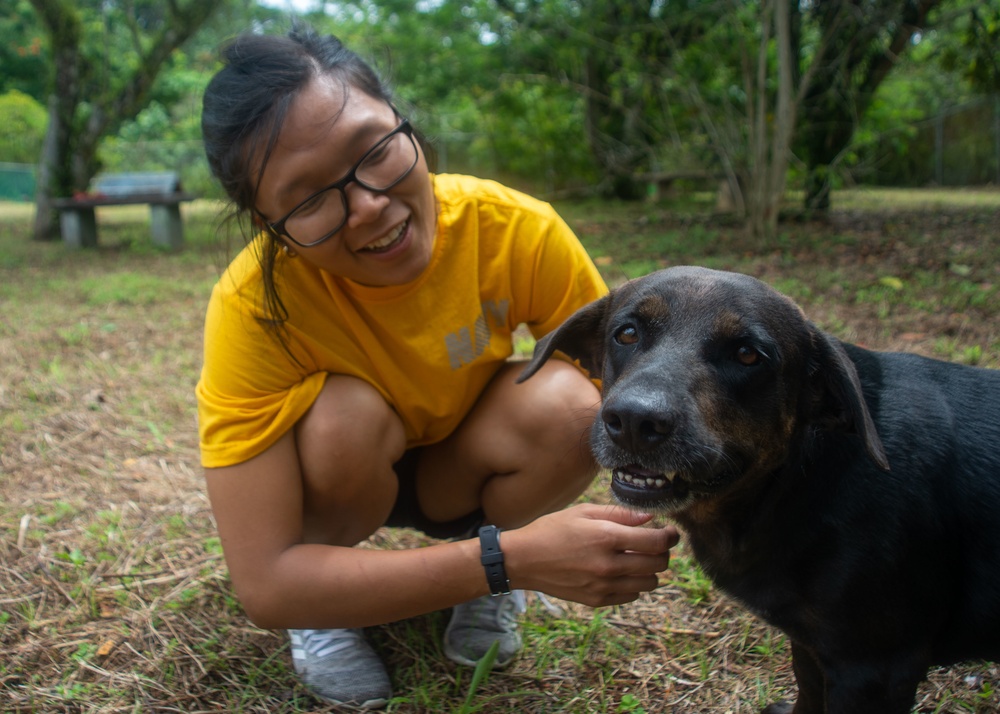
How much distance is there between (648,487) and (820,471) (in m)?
0.44

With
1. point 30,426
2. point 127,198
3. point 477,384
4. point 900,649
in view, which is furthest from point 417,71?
point 900,649

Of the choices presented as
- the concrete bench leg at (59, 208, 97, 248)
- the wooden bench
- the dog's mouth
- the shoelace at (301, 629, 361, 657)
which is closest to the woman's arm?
the dog's mouth

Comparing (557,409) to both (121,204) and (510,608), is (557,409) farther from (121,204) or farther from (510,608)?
(121,204)

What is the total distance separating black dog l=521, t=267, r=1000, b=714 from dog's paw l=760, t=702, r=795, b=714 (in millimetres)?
341

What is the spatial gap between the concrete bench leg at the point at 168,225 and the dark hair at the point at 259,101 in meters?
10.3

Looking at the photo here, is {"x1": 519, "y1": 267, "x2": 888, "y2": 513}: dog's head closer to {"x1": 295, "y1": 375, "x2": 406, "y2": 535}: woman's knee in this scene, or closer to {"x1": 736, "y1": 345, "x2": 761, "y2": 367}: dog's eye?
{"x1": 736, "y1": 345, "x2": 761, "y2": 367}: dog's eye

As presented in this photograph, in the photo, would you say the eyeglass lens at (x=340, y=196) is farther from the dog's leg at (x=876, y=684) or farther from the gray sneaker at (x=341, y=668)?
the dog's leg at (x=876, y=684)

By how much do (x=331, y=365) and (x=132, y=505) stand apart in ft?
5.45

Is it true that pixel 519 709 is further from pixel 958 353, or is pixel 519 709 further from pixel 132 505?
pixel 958 353

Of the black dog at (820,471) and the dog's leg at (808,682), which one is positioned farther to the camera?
the dog's leg at (808,682)

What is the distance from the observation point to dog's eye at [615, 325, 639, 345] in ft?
7.16

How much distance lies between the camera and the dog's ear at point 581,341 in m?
2.32

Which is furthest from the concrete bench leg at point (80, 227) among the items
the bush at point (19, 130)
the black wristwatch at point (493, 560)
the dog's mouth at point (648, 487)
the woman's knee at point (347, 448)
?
the bush at point (19, 130)

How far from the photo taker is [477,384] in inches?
109
